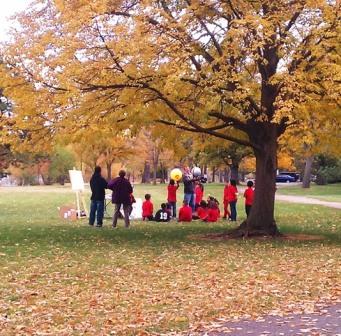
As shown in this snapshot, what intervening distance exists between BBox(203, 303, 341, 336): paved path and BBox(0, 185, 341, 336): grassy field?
0.34 meters

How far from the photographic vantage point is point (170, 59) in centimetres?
1466

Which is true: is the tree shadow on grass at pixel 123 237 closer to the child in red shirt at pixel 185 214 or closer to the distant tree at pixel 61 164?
the child in red shirt at pixel 185 214

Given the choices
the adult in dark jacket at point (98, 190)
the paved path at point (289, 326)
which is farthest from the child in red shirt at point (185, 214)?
the paved path at point (289, 326)

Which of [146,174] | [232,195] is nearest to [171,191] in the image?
[232,195]

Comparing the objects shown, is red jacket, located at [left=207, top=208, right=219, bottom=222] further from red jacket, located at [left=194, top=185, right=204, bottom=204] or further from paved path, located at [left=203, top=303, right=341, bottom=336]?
paved path, located at [left=203, top=303, right=341, bottom=336]

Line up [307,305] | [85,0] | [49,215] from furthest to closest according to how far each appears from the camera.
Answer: [49,215]
[85,0]
[307,305]

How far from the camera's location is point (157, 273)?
439 inches

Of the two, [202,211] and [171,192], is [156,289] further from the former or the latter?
[171,192]

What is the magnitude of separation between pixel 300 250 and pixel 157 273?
14.9ft

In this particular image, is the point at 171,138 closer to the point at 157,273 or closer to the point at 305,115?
the point at 305,115

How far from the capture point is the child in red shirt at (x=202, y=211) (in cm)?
2281

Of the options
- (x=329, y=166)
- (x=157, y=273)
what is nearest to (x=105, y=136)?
(x=157, y=273)

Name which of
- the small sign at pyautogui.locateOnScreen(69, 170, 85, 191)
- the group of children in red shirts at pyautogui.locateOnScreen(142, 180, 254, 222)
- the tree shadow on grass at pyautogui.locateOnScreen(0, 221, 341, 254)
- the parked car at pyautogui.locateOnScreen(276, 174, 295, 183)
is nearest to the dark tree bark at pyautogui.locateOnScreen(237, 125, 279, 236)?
the tree shadow on grass at pyautogui.locateOnScreen(0, 221, 341, 254)

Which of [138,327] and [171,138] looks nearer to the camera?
[138,327]
